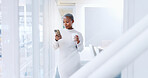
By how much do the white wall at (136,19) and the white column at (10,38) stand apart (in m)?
0.44

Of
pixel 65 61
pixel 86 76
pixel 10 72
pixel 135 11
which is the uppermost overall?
pixel 135 11

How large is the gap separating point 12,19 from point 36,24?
0.73 metres

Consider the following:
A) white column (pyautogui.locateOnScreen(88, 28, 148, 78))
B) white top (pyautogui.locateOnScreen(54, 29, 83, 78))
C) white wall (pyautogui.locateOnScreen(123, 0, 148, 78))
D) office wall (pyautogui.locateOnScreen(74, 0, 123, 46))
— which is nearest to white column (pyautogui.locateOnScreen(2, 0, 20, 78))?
white wall (pyautogui.locateOnScreen(123, 0, 148, 78))

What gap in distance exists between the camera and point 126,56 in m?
0.18

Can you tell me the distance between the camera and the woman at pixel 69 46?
69.0 inches

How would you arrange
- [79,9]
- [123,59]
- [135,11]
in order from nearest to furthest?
[123,59] → [135,11] → [79,9]

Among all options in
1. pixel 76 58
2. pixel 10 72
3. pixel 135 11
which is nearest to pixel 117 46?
pixel 135 11

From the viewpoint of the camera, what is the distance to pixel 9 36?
0.67 metres

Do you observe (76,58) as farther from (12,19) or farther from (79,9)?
(79,9)

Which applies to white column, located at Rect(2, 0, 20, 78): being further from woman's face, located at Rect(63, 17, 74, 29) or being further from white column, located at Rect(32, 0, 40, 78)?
woman's face, located at Rect(63, 17, 74, 29)

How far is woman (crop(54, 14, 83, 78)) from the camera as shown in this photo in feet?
5.75

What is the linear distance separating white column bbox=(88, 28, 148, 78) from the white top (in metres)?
1.57

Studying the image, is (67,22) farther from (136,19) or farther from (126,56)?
(126,56)

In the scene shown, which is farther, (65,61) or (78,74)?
(65,61)
